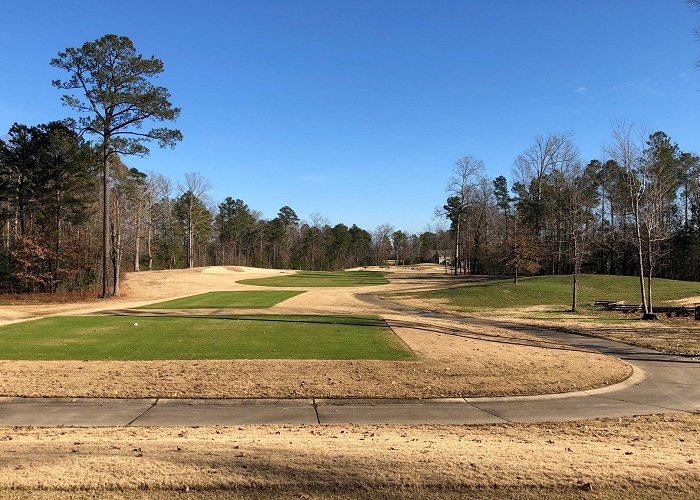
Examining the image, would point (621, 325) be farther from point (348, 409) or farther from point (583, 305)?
point (348, 409)

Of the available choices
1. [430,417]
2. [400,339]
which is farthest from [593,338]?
[430,417]

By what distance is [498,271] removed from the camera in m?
70.2

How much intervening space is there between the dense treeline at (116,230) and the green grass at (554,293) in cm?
2826

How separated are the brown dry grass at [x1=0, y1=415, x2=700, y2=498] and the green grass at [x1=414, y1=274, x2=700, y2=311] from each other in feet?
91.6

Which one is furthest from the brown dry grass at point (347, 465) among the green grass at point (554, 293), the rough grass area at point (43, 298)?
the rough grass area at point (43, 298)

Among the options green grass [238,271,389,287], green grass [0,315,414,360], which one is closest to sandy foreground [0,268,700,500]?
green grass [0,315,414,360]

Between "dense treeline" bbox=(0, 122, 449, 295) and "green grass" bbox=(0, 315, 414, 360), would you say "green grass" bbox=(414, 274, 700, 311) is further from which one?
"dense treeline" bbox=(0, 122, 449, 295)

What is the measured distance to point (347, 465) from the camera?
15.9 feet

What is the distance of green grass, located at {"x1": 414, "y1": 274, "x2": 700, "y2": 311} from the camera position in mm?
37469

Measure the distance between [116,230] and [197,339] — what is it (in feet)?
134

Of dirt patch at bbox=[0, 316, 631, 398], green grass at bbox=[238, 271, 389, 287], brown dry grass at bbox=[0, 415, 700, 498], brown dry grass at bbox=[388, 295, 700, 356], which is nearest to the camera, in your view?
brown dry grass at bbox=[0, 415, 700, 498]

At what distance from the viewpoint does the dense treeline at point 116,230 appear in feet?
124

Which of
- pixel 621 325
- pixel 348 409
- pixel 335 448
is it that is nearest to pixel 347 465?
pixel 335 448

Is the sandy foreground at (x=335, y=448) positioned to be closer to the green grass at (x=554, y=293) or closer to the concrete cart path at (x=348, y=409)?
the concrete cart path at (x=348, y=409)
